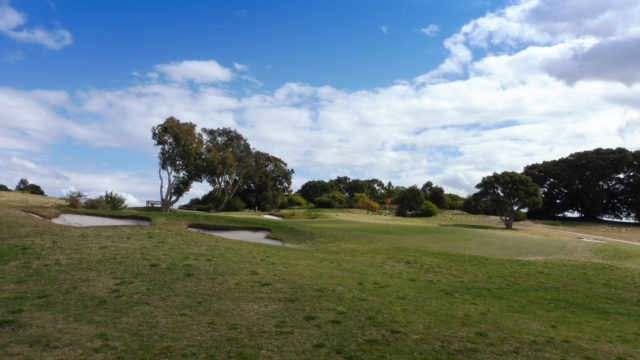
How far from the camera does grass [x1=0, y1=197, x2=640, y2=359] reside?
25.2 ft

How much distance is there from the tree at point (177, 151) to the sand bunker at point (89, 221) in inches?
645

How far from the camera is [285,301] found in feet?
33.3

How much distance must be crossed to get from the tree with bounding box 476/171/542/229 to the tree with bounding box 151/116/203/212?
32.6 meters

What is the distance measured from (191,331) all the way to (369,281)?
6.80m

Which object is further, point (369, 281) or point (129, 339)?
point (369, 281)

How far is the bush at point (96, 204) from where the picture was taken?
104ft

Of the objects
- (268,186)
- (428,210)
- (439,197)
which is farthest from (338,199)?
(428,210)

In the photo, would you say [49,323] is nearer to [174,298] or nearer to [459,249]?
[174,298]

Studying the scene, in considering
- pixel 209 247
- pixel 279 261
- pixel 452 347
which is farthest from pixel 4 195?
pixel 452 347

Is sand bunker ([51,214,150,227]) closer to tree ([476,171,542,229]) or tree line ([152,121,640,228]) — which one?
tree line ([152,121,640,228])

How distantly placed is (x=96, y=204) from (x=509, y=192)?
41312mm

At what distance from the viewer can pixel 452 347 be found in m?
7.90

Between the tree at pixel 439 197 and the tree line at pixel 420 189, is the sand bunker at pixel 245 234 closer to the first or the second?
the tree line at pixel 420 189

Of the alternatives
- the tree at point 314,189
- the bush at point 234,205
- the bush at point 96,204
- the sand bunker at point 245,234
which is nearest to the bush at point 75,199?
the bush at point 96,204
